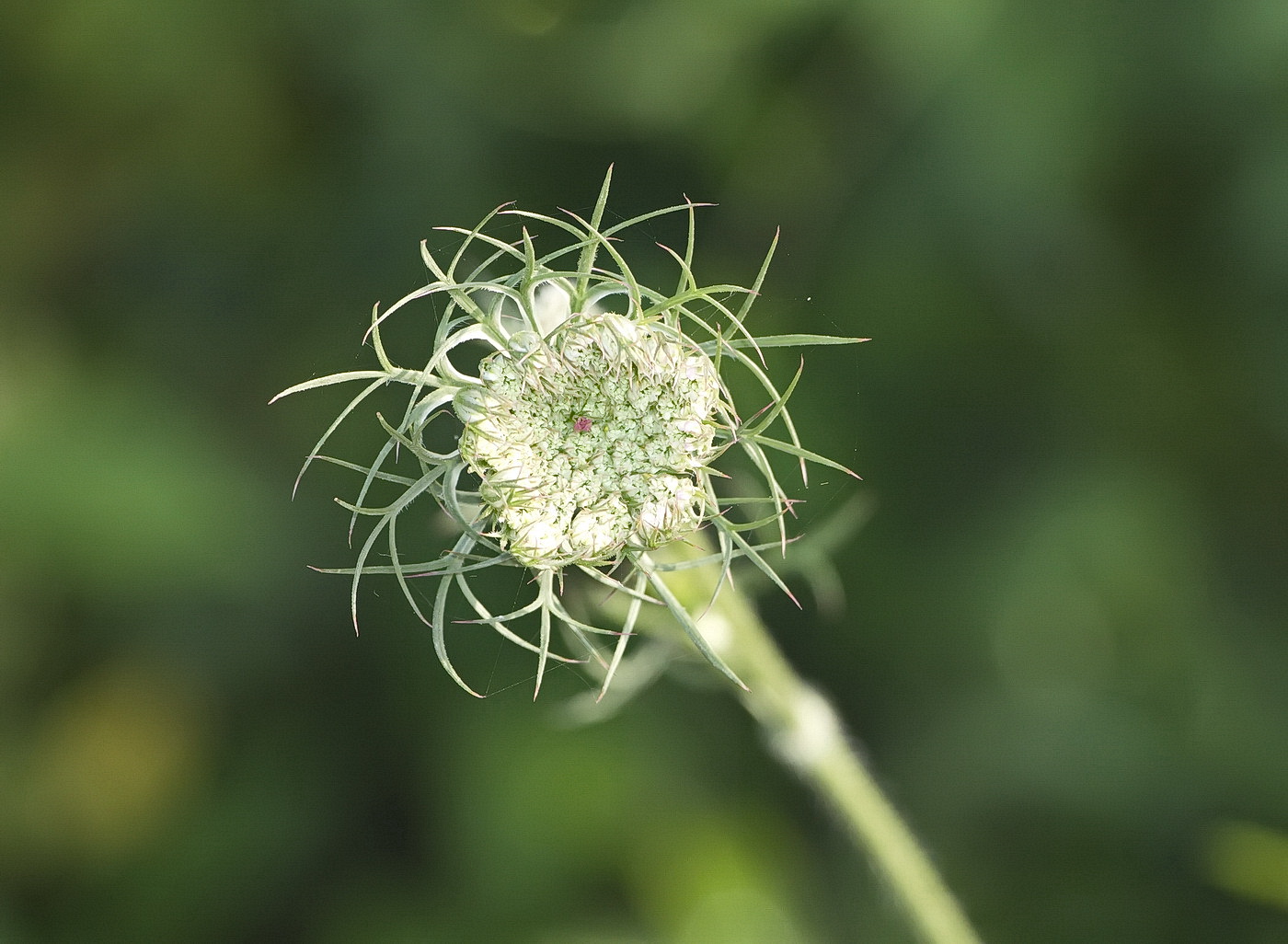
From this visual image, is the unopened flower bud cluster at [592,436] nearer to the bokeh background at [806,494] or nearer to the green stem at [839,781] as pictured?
the green stem at [839,781]

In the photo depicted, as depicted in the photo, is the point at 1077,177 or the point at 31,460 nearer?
the point at 1077,177

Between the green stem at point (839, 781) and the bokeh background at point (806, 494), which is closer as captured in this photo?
the green stem at point (839, 781)

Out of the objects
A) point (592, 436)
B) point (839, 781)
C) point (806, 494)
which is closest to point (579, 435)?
point (592, 436)

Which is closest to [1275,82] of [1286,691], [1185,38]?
[1185,38]

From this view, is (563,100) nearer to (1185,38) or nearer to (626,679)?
(1185,38)

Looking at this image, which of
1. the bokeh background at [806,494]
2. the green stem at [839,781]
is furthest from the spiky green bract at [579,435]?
the bokeh background at [806,494]

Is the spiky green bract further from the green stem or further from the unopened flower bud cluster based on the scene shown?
the green stem
